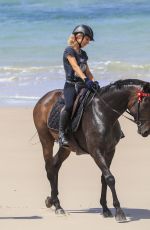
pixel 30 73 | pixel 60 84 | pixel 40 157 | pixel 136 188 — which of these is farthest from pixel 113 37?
pixel 136 188

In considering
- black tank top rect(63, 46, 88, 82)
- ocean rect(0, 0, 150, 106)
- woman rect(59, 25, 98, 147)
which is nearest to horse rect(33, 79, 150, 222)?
woman rect(59, 25, 98, 147)

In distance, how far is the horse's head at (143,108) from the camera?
8.24m

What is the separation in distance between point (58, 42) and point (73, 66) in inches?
721

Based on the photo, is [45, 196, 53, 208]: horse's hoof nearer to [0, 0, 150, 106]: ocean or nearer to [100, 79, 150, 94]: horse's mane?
[100, 79, 150, 94]: horse's mane

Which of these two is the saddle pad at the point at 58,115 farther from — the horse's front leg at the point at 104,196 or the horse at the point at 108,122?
the horse's front leg at the point at 104,196

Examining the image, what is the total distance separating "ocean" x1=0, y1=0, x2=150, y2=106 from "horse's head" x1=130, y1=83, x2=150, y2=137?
780 cm

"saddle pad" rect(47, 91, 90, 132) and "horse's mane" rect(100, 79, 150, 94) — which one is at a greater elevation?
"horse's mane" rect(100, 79, 150, 94)

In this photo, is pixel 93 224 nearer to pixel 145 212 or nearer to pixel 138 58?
pixel 145 212

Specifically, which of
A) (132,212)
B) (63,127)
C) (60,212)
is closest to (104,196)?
(132,212)

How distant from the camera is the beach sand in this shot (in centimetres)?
856

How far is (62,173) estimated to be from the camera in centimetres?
1077

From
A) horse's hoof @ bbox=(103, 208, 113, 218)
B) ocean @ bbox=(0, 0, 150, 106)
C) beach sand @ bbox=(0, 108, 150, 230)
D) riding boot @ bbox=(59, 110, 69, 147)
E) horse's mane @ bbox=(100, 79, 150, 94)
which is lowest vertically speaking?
ocean @ bbox=(0, 0, 150, 106)

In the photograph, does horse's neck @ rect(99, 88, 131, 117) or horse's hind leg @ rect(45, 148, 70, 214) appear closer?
horse's neck @ rect(99, 88, 131, 117)

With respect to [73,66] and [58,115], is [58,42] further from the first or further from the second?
[73,66]
